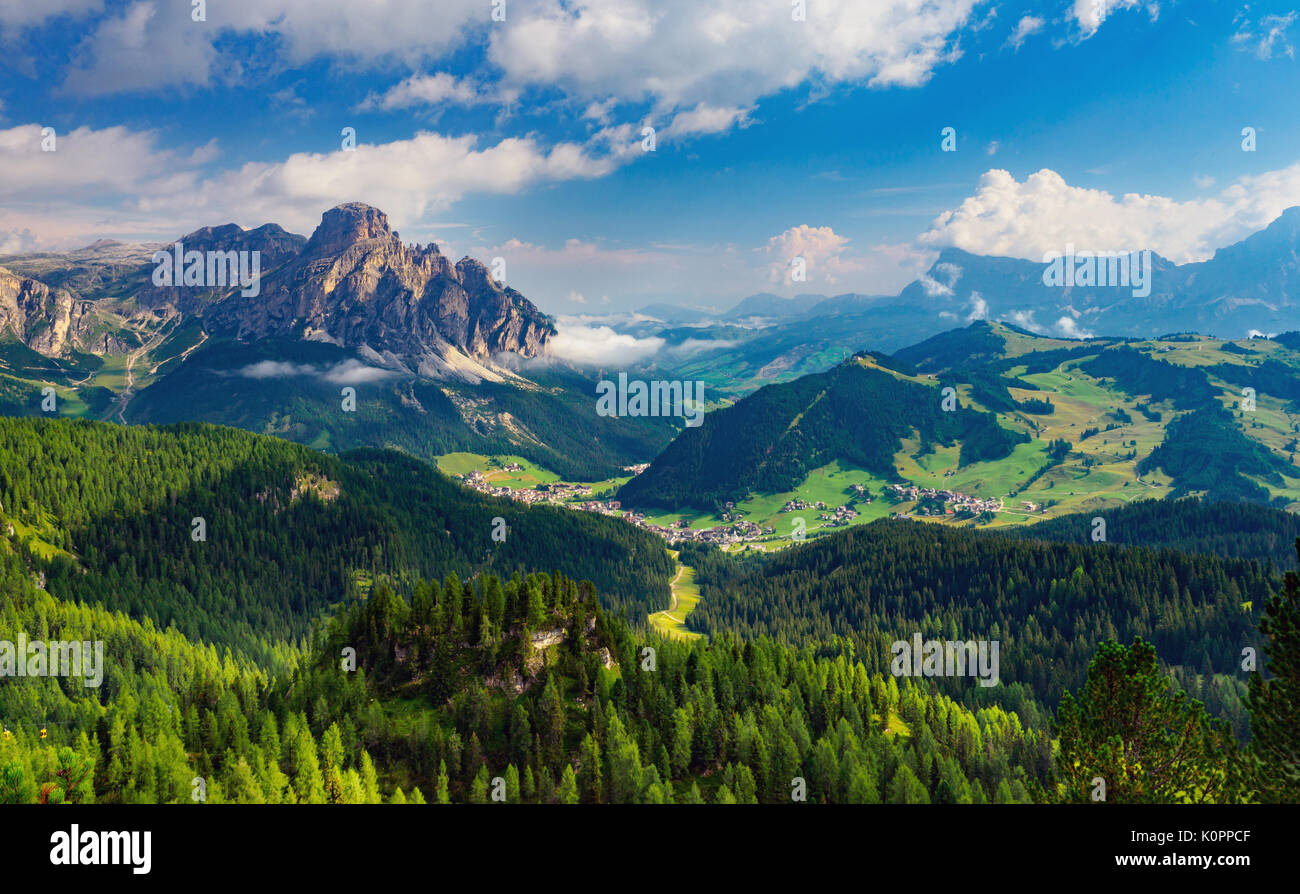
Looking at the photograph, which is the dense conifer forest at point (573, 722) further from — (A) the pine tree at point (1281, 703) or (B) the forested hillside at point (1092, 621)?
(B) the forested hillside at point (1092, 621)

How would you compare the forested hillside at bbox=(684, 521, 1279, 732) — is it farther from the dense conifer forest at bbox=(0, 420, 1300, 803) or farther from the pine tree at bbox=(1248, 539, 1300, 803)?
the pine tree at bbox=(1248, 539, 1300, 803)

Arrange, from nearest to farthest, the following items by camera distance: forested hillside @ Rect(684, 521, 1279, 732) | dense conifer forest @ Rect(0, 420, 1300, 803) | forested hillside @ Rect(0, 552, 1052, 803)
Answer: dense conifer forest @ Rect(0, 420, 1300, 803)
forested hillside @ Rect(0, 552, 1052, 803)
forested hillside @ Rect(684, 521, 1279, 732)

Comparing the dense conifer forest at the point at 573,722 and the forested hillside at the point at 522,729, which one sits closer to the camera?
the dense conifer forest at the point at 573,722

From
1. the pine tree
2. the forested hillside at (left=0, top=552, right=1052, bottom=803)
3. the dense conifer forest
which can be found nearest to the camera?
the pine tree

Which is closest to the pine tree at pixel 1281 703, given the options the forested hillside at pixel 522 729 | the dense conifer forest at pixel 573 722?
the dense conifer forest at pixel 573 722

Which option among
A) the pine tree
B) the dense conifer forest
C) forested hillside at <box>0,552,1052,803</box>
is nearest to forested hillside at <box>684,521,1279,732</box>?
the dense conifer forest

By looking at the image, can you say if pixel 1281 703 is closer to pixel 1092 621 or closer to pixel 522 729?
pixel 522 729

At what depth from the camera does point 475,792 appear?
67125 millimetres

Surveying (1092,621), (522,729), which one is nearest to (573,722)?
(522,729)

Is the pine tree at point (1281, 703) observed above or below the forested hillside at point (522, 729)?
above

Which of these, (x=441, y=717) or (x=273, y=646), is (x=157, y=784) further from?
(x=273, y=646)
